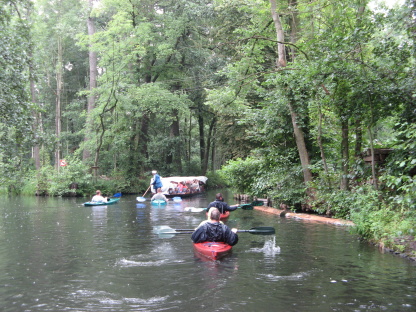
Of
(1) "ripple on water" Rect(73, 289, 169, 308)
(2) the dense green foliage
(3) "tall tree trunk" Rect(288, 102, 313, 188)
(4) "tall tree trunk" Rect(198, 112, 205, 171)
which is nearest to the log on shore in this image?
(2) the dense green foliage

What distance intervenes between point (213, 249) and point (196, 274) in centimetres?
123

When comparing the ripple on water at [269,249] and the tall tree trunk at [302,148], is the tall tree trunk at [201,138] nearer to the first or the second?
the tall tree trunk at [302,148]

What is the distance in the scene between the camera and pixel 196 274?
767cm

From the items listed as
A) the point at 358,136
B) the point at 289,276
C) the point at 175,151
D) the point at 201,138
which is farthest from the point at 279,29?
the point at 201,138

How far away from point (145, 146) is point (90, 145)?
21.2ft

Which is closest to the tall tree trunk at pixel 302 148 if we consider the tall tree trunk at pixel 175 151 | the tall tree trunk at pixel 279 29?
the tall tree trunk at pixel 279 29

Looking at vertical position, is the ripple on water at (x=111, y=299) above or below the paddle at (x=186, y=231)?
below

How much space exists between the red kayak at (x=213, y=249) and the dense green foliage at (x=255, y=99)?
3.76 metres

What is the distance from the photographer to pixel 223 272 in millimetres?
7789

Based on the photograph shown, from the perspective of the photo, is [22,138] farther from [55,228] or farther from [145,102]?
[145,102]

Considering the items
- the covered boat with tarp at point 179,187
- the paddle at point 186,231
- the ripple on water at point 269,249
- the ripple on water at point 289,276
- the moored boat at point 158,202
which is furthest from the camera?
the covered boat with tarp at point 179,187

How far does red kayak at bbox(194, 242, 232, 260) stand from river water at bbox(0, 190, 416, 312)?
0.59ft

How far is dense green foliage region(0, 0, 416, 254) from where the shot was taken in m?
10.7

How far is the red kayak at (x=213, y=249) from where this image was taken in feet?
28.8
